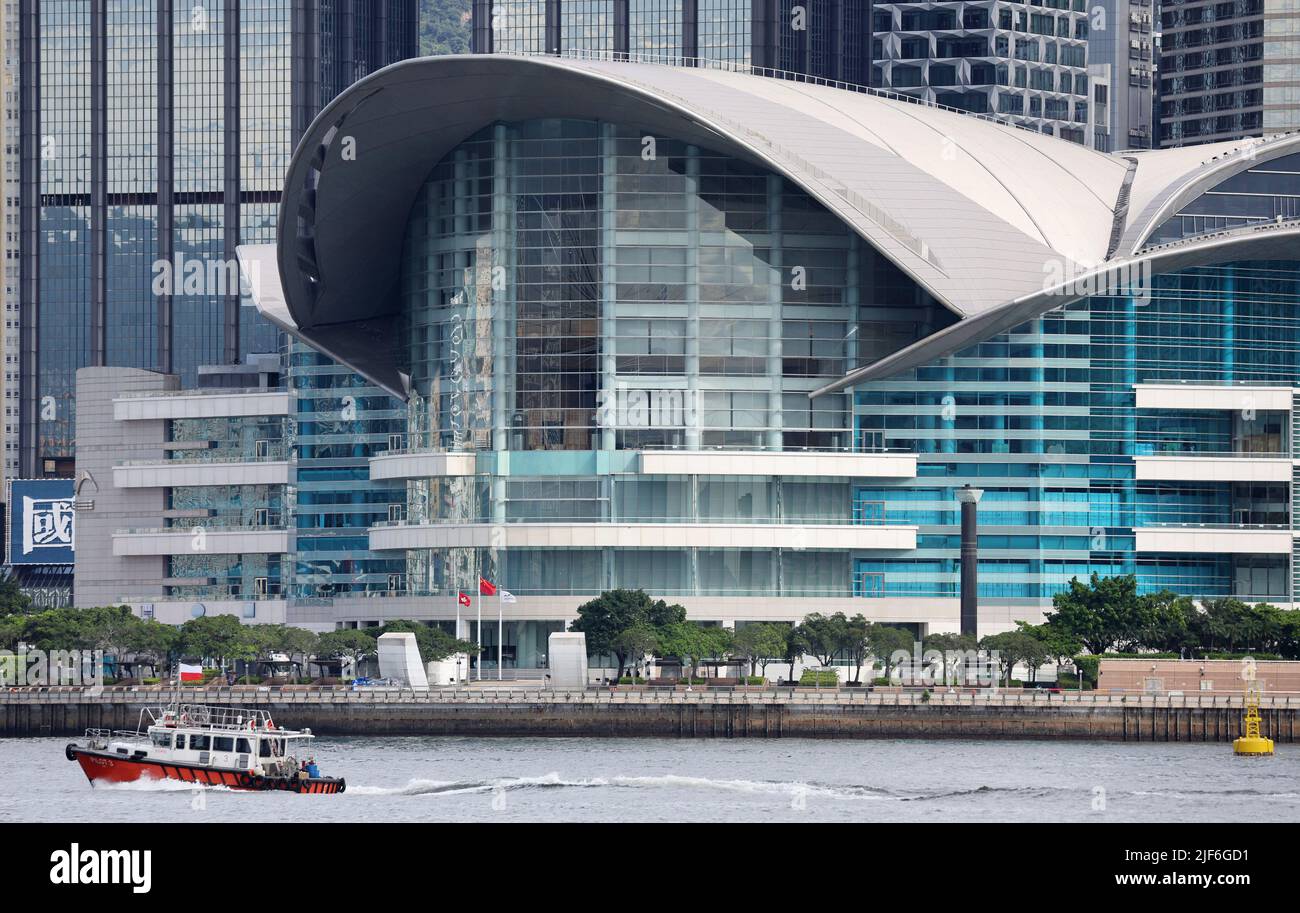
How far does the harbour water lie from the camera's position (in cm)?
5697

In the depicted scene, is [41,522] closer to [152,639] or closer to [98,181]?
[98,181]

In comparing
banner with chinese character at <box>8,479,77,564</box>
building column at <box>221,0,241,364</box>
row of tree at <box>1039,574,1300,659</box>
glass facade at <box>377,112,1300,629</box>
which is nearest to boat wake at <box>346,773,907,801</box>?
row of tree at <box>1039,574,1300,659</box>

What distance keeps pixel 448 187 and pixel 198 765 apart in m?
58.6

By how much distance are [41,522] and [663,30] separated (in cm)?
6447

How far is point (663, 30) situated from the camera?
7456 inches


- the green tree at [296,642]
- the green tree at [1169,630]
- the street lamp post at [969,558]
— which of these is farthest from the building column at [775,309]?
the green tree at [296,642]

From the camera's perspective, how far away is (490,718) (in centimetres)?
9038

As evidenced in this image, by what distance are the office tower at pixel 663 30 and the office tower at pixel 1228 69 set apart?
28417 mm

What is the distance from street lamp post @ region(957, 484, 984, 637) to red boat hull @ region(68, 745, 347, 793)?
50.9 metres

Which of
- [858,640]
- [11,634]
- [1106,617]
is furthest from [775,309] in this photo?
[11,634]

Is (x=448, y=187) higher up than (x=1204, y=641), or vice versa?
(x=448, y=187)
